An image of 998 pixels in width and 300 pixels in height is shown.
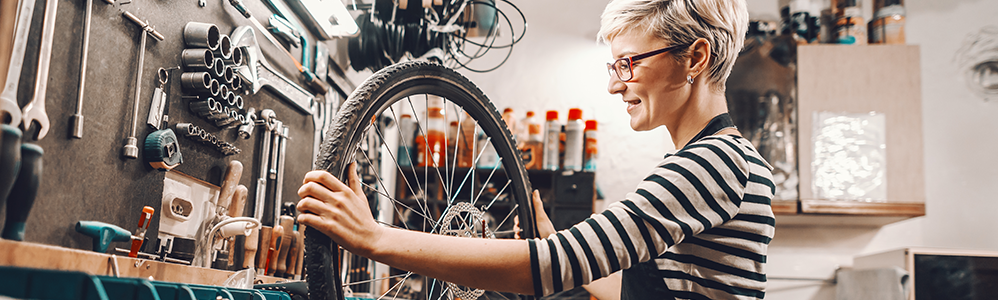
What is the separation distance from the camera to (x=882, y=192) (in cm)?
254

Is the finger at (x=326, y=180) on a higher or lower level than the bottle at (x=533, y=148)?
lower

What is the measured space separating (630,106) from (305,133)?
1.03 m

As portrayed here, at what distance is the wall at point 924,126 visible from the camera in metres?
2.82

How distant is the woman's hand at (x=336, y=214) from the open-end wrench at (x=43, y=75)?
356mm

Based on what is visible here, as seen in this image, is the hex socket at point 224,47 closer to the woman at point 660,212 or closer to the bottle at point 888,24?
the woman at point 660,212

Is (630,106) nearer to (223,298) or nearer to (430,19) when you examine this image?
(223,298)

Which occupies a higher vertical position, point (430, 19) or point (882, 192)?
point (430, 19)

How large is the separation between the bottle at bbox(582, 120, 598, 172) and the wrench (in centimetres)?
220

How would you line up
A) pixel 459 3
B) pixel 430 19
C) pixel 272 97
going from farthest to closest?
pixel 459 3 → pixel 430 19 → pixel 272 97

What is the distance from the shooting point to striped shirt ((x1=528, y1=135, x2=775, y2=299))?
658 millimetres

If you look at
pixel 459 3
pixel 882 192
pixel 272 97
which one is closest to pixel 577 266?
pixel 272 97

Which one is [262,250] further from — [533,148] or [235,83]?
[533,148]

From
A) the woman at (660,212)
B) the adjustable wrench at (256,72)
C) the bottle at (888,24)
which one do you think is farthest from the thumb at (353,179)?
the bottle at (888,24)

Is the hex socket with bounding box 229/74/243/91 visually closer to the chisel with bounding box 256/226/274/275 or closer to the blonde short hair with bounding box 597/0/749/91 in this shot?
the chisel with bounding box 256/226/274/275
